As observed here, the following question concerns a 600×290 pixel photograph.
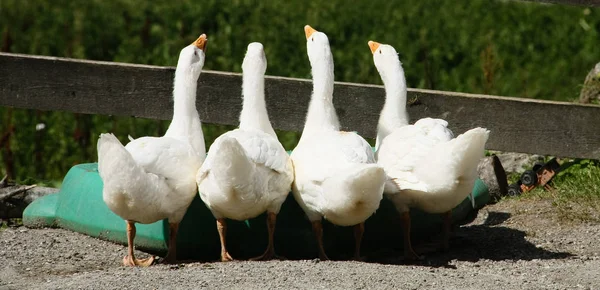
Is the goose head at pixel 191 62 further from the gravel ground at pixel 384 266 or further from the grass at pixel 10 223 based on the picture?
the grass at pixel 10 223

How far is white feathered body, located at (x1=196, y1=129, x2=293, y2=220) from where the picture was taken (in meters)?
6.24

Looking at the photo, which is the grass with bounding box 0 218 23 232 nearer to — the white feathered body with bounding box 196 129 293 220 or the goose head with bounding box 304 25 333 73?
the white feathered body with bounding box 196 129 293 220

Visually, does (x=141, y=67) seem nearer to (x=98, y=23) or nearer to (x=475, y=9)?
(x=98, y=23)

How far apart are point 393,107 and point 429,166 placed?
44.3 inches

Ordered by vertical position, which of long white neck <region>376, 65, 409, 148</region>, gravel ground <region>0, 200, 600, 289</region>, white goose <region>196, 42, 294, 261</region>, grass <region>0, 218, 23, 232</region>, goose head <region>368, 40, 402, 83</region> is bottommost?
grass <region>0, 218, 23, 232</region>

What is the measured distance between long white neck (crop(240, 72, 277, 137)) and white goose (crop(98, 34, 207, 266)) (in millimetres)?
386

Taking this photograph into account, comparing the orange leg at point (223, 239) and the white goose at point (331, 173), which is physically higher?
the white goose at point (331, 173)

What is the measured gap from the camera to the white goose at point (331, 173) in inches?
244

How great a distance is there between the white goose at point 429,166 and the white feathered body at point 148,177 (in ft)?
4.33

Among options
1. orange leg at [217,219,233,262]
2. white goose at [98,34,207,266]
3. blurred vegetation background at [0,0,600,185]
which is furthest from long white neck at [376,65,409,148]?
blurred vegetation background at [0,0,600,185]

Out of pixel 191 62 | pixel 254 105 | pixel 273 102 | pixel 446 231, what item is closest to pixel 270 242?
pixel 254 105

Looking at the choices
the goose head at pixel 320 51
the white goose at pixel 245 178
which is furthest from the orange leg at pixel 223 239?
the goose head at pixel 320 51

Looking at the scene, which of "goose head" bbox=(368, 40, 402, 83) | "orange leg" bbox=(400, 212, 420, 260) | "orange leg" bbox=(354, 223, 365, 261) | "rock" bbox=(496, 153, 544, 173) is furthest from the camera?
"rock" bbox=(496, 153, 544, 173)

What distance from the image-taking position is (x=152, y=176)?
642cm
